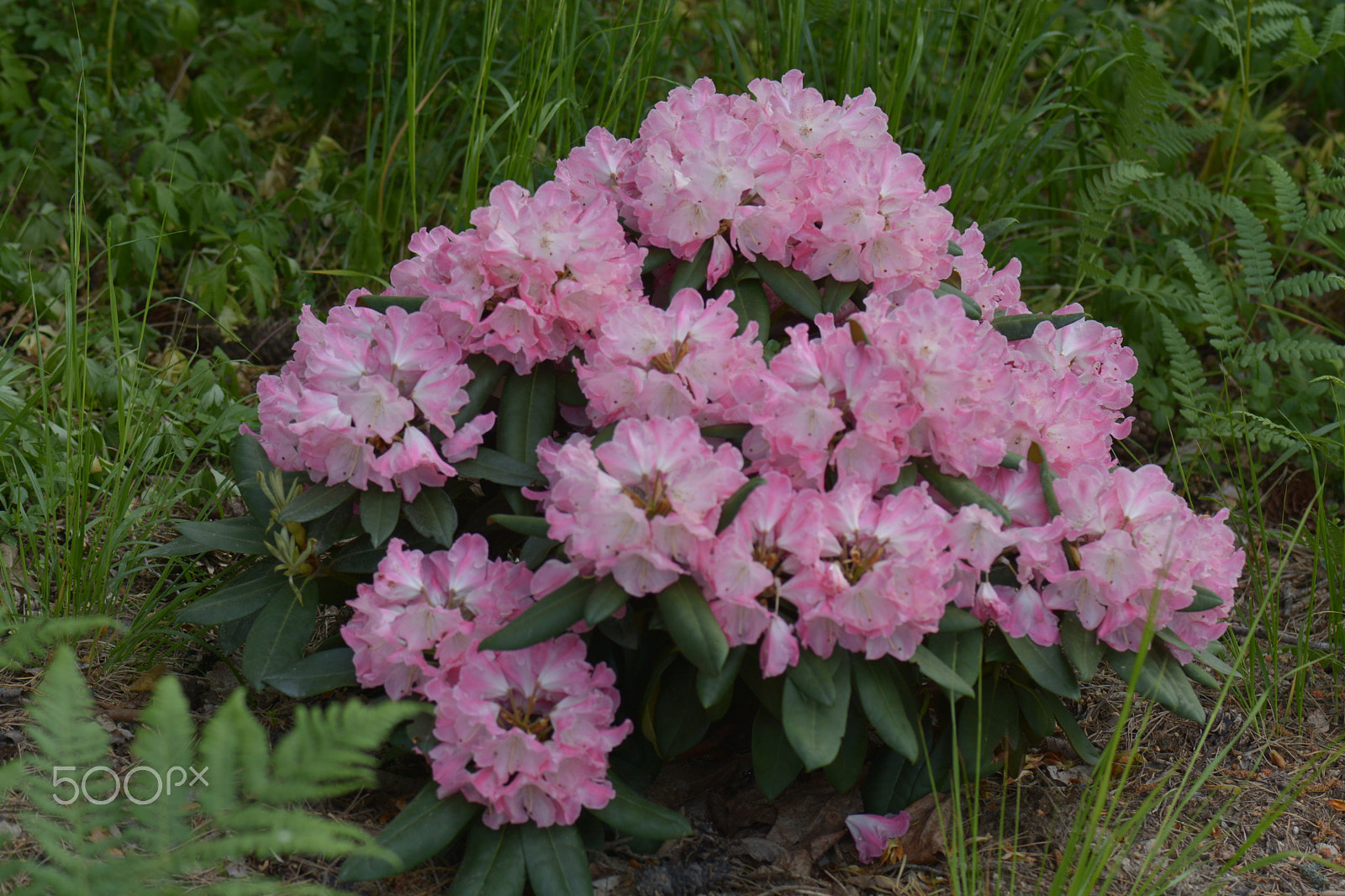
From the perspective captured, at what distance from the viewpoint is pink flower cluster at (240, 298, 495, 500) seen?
1.50m

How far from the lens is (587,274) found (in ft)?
5.03

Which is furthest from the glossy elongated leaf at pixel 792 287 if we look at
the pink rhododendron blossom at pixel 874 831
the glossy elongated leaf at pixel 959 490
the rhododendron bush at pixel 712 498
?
the pink rhododendron blossom at pixel 874 831

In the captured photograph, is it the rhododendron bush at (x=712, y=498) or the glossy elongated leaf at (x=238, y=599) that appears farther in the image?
the glossy elongated leaf at (x=238, y=599)

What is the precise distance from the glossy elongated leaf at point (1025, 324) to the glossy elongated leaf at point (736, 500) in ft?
2.13

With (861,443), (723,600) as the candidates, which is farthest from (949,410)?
(723,600)

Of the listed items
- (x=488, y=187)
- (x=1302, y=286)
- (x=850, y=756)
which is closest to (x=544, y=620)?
(x=850, y=756)

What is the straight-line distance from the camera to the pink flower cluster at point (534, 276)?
152 centimetres

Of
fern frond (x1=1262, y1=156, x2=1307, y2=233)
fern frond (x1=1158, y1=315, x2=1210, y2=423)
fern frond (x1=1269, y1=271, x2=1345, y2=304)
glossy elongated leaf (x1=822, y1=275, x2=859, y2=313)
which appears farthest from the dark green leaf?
fern frond (x1=1262, y1=156, x2=1307, y2=233)

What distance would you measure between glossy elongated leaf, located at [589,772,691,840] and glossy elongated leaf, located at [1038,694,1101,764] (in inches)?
23.5

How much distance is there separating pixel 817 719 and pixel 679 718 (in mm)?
246

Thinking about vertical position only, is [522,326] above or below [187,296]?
above

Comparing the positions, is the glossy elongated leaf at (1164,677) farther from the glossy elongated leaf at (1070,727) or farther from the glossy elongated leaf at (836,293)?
the glossy elongated leaf at (836,293)

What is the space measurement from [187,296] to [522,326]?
6.20ft

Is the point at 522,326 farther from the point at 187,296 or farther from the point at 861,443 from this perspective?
the point at 187,296
